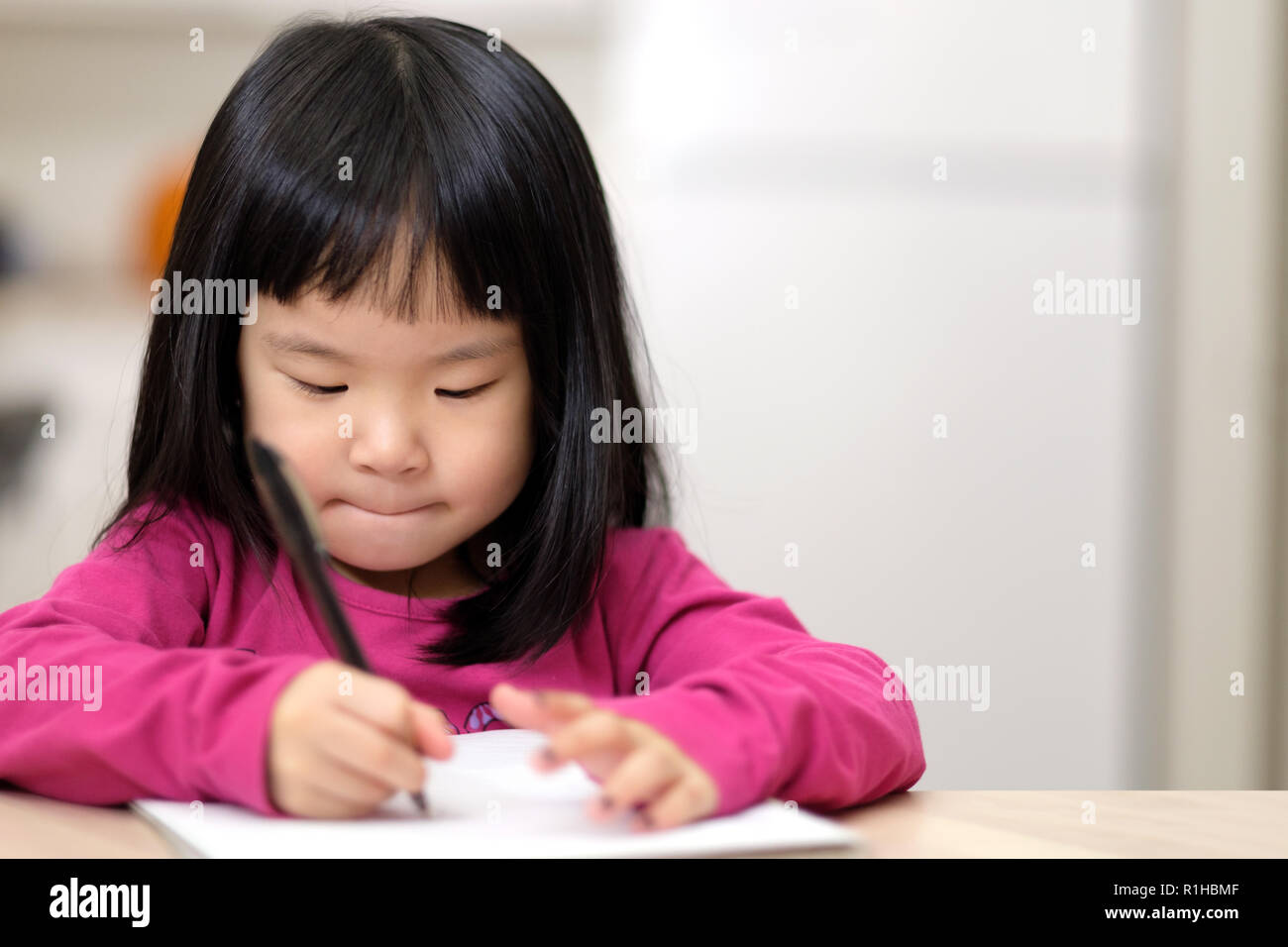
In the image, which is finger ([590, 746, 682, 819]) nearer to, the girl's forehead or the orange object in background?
the girl's forehead

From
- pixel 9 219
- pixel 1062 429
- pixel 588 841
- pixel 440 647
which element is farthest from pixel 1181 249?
pixel 9 219

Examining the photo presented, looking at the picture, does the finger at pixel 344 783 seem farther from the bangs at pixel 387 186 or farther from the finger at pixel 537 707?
the bangs at pixel 387 186

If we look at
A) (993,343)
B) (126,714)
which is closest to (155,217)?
(993,343)

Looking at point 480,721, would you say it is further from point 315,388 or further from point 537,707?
point 537,707

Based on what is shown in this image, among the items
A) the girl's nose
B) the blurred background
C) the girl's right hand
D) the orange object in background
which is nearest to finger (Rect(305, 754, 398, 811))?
the girl's right hand

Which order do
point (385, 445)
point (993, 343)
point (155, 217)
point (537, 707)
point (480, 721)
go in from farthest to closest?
1. point (155, 217)
2. point (993, 343)
3. point (480, 721)
4. point (385, 445)
5. point (537, 707)

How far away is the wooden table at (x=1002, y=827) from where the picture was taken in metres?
0.46

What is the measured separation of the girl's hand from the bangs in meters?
0.28

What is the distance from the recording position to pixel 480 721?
740 millimetres

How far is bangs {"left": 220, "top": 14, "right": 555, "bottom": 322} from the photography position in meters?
0.65

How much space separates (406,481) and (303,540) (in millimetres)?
215

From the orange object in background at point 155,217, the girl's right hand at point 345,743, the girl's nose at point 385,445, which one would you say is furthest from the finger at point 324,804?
the orange object in background at point 155,217
